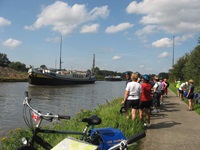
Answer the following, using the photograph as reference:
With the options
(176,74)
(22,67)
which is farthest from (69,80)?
(22,67)

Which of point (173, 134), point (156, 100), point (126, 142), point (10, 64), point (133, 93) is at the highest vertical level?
point (10, 64)

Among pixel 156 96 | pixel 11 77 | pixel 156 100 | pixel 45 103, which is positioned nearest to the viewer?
pixel 156 100

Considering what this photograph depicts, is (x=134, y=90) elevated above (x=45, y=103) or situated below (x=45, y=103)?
above

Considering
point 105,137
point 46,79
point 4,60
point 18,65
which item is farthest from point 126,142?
point 4,60

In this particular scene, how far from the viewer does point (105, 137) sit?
3.79 meters

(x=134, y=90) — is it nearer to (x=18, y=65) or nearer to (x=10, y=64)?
(x=18, y=65)

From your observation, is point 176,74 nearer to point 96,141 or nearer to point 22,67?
point 96,141

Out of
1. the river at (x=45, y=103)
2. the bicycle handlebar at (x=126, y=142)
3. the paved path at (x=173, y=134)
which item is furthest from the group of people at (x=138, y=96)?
the bicycle handlebar at (x=126, y=142)

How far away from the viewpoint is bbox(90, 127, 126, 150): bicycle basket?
3719 mm

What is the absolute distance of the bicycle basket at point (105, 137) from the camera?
12.2 feet

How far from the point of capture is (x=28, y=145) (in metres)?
3.81

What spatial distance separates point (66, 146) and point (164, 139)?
512 centimetres

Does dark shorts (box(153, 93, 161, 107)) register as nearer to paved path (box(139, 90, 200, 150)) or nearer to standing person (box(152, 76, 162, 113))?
standing person (box(152, 76, 162, 113))

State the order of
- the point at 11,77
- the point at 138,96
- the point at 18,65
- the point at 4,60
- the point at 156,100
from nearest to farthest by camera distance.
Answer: the point at 138,96
the point at 156,100
the point at 11,77
the point at 18,65
the point at 4,60
